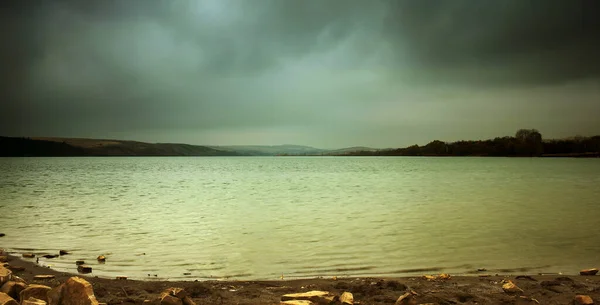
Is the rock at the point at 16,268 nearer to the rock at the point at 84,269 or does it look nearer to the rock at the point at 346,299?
the rock at the point at 84,269

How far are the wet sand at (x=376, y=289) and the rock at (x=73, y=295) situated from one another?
4.59ft

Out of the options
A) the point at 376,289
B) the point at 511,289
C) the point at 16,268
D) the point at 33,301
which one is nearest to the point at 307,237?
the point at 376,289

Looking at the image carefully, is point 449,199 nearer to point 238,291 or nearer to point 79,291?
point 238,291

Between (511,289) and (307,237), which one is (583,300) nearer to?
(511,289)

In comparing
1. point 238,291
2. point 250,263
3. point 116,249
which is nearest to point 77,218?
point 116,249

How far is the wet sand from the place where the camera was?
831 centimetres

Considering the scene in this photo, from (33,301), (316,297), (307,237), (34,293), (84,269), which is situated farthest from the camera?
(307,237)

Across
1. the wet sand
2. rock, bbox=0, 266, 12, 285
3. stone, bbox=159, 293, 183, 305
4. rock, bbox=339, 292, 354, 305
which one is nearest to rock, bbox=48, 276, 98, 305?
stone, bbox=159, 293, 183, 305

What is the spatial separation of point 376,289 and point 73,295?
233 inches

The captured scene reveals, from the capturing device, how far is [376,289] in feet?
29.8

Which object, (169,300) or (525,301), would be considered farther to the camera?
(525,301)

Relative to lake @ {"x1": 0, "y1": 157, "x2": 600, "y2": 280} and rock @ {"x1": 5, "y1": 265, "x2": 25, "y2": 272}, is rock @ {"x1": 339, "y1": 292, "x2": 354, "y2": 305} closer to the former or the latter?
lake @ {"x1": 0, "y1": 157, "x2": 600, "y2": 280}

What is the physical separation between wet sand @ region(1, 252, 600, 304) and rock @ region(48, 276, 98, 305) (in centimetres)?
140

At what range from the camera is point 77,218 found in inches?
920
